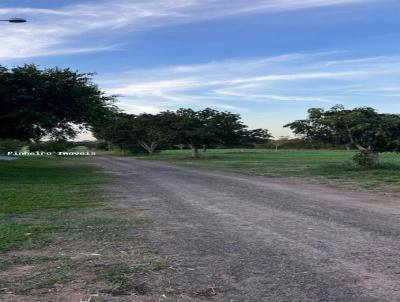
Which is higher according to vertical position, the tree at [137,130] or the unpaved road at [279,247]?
the tree at [137,130]

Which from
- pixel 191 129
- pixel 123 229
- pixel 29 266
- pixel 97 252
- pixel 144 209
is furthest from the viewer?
pixel 191 129

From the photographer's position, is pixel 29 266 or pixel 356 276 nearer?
pixel 356 276

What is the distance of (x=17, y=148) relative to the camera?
100m

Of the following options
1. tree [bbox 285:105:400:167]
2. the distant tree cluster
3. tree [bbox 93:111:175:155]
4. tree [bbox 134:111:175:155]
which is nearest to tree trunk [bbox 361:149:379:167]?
tree [bbox 285:105:400:167]

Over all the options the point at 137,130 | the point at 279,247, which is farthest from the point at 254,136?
the point at 279,247

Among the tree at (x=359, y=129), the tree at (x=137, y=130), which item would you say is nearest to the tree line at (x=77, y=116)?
the tree at (x=359, y=129)

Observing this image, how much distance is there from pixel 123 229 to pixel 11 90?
19.5 metres

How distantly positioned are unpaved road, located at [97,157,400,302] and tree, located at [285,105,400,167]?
575 inches

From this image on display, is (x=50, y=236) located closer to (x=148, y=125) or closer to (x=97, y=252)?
(x=97, y=252)

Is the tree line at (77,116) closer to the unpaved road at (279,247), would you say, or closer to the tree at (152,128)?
the unpaved road at (279,247)

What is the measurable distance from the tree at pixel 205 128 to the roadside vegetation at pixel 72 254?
1695 inches

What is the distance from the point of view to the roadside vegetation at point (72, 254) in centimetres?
495

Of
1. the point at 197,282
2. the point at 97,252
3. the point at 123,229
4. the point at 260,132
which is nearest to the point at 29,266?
the point at 97,252

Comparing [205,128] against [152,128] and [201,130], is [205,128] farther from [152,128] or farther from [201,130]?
[152,128]
